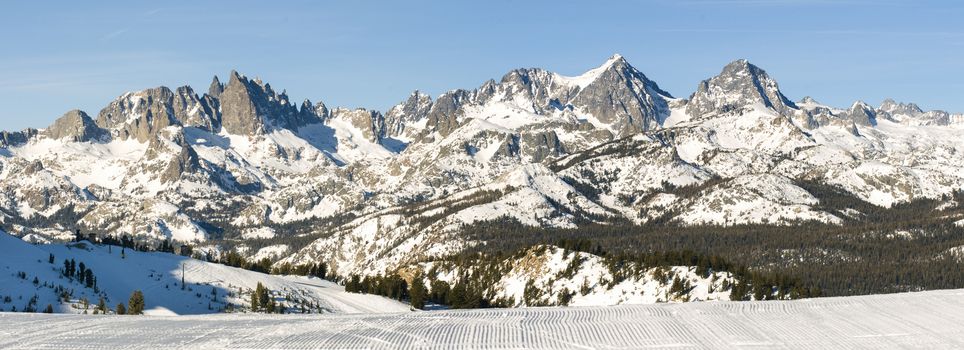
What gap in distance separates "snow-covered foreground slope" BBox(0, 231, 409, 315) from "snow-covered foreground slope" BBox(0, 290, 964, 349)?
55.8m

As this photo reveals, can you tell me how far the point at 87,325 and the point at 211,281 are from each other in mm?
91517

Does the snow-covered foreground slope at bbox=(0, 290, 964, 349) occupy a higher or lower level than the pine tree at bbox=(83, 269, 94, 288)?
lower

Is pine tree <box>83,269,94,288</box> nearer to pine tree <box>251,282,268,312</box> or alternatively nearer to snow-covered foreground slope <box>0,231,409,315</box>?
snow-covered foreground slope <box>0,231,409,315</box>

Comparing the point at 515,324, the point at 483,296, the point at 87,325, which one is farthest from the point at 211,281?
the point at 515,324

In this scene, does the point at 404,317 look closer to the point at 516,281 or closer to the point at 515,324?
the point at 515,324

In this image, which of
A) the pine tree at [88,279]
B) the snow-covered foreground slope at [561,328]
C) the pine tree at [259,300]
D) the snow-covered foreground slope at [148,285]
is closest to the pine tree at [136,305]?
the snow-covered foreground slope at [148,285]

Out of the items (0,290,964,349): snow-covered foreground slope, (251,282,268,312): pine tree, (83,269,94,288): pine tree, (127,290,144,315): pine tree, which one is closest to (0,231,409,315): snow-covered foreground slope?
(83,269,94,288): pine tree

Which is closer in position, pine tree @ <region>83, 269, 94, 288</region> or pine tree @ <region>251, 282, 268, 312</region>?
pine tree @ <region>251, 282, 268, 312</region>

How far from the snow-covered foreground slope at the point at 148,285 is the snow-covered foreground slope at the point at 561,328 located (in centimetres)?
5580

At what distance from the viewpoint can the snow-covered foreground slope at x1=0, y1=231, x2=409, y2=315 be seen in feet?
377

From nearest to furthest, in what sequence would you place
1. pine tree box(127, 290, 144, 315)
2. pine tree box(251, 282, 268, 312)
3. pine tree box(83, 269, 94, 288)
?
pine tree box(127, 290, 144, 315) → pine tree box(251, 282, 268, 312) → pine tree box(83, 269, 94, 288)

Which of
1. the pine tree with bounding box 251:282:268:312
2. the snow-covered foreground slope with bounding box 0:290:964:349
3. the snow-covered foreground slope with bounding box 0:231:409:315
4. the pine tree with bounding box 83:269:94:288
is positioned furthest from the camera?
the pine tree with bounding box 83:269:94:288

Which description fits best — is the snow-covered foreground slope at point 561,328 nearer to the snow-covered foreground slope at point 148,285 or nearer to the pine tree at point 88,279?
the snow-covered foreground slope at point 148,285

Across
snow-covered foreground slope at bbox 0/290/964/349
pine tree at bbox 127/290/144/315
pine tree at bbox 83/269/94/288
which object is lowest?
snow-covered foreground slope at bbox 0/290/964/349
